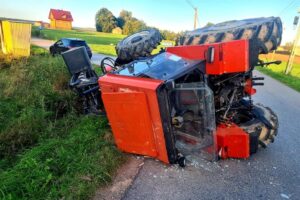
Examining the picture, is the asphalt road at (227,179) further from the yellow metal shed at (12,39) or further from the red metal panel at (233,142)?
the yellow metal shed at (12,39)

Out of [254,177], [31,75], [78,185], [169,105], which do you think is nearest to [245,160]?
[254,177]

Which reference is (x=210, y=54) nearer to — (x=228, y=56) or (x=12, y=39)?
(x=228, y=56)

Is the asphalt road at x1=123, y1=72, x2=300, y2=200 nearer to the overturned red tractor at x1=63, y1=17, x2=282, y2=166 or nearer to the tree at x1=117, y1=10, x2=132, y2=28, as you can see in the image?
the overturned red tractor at x1=63, y1=17, x2=282, y2=166

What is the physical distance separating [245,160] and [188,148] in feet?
→ 2.85

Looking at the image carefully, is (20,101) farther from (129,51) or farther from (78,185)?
(78,185)

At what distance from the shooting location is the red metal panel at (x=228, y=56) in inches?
131

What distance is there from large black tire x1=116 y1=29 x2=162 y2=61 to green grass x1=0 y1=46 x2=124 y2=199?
1.32 m

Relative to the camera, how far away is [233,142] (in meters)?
3.44

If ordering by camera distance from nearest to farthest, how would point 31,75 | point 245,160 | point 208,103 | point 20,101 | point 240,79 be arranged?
point 208,103 < point 245,160 < point 240,79 < point 20,101 < point 31,75

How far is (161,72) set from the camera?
131 inches

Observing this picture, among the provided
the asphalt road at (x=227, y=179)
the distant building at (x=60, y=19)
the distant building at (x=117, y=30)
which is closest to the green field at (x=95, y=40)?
the asphalt road at (x=227, y=179)

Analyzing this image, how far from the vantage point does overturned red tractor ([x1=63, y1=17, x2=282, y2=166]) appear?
3137 millimetres

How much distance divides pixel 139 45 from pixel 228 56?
198 centimetres

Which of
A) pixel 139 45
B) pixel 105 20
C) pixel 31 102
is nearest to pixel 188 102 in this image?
pixel 139 45
